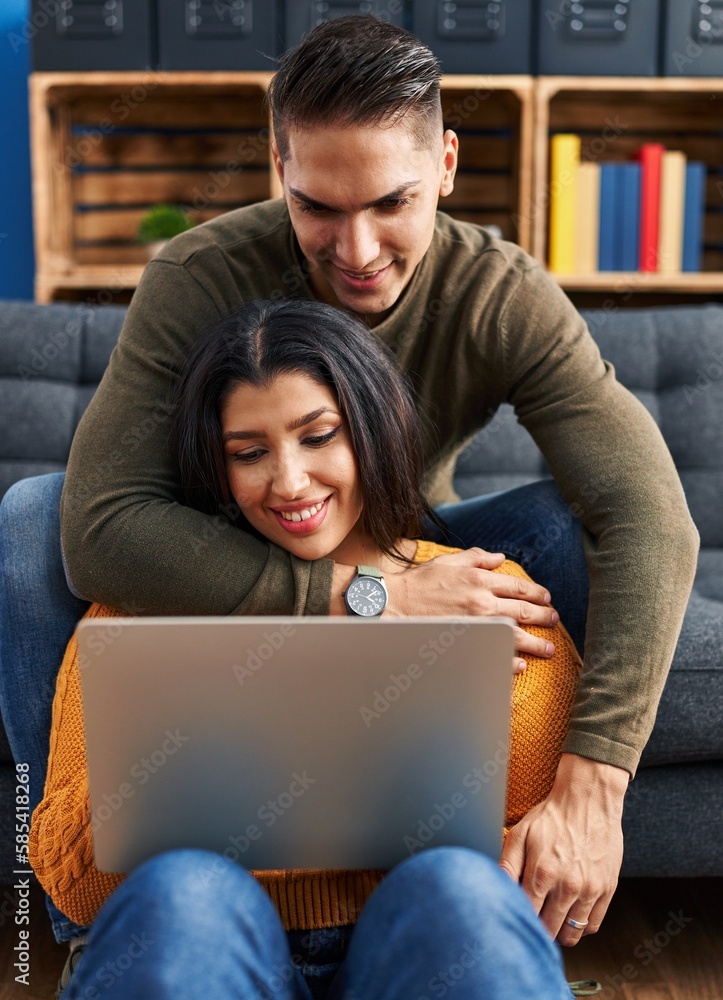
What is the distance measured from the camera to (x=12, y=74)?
241 cm

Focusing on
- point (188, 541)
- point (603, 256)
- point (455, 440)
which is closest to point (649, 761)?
point (455, 440)

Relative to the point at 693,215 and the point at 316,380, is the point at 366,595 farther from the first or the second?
the point at 693,215

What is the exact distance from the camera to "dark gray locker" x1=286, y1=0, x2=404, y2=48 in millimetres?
2127

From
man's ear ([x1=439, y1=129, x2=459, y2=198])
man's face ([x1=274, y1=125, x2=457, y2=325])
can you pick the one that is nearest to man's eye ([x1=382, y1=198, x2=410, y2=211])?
man's face ([x1=274, y1=125, x2=457, y2=325])

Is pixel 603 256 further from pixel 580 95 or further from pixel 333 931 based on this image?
pixel 333 931

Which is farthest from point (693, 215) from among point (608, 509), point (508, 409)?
point (608, 509)

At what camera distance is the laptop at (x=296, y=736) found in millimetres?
687

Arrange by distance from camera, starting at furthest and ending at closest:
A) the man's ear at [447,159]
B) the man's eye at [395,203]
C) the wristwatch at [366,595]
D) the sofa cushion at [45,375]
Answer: the sofa cushion at [45,375] < the man's ear at [447,159] < the man's eye at [395,203] < the wristwatch at [366,595]

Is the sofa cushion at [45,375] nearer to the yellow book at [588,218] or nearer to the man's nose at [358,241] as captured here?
the man's nose at [358,241]

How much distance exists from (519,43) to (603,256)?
50cm

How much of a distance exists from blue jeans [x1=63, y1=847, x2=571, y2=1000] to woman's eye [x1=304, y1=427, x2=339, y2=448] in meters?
0.41

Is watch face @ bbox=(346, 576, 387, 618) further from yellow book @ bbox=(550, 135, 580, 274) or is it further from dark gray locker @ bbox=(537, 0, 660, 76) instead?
dark gray locker @ bbox=(537, 0, 660, 76)

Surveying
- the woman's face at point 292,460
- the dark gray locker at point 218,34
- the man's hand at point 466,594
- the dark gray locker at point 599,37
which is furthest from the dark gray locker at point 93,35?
the man's hand at point 466,594

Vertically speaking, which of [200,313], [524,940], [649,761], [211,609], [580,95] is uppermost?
[580,95]
